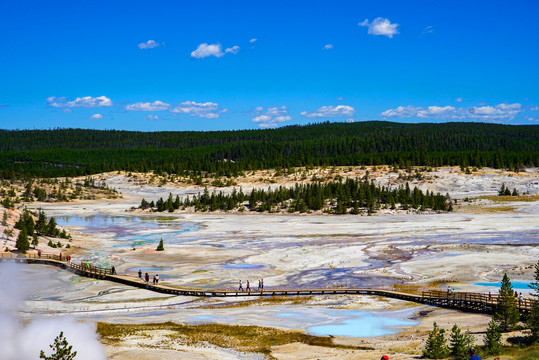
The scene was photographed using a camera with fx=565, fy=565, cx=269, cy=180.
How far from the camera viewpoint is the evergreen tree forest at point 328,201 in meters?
95.4

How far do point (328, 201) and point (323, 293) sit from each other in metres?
60.1

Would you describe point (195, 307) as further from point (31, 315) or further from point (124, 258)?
point (124, 258)

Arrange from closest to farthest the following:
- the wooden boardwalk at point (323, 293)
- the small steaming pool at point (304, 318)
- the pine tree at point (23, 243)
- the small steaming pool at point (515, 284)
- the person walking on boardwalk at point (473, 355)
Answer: the person walking on boardwalk at point (473, 355) → the small steaming pool at point (304, 318) → the wooden boardwalk at point (323, 293) → the small steaming pool at point (515, 284) → the pine tree at point (23, 243)

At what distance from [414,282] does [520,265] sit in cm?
1092

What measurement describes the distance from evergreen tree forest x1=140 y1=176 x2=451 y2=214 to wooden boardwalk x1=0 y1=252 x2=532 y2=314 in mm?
51254

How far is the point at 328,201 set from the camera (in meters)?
101

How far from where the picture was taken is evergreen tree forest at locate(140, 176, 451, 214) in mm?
95438

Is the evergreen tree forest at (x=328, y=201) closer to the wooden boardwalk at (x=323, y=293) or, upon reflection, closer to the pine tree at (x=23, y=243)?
the pine tree at (x=23, y=243)

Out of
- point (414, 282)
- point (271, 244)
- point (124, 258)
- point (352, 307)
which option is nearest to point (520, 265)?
point (414, 282)

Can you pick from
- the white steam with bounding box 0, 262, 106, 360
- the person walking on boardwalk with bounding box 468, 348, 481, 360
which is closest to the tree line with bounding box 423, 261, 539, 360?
the person walking on boardwalk with bounding box 468, 348, 481, 360

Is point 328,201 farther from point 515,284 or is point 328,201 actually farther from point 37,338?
point 37,338

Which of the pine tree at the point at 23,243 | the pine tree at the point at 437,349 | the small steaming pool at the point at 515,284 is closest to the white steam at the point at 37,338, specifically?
the pine tree at the point at 437,349

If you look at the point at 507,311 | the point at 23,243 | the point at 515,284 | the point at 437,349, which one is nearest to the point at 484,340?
the point at 437,349

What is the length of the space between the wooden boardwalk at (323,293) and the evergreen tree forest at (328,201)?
51.3 metres
